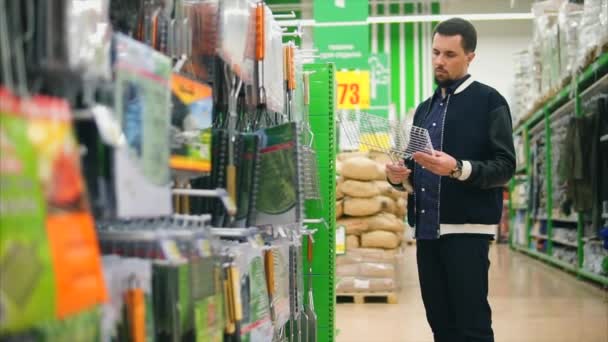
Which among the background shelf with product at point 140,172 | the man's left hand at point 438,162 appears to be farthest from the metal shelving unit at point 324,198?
the background shelf with product at point 140,172

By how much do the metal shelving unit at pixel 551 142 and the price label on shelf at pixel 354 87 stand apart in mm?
2412

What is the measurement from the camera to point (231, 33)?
72.9 inches

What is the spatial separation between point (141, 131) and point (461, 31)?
181 cm

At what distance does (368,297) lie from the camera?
6.62 metres

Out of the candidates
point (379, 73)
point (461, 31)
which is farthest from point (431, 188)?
point (379, 73)

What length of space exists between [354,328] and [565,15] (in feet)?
14.4

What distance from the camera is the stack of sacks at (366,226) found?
638 centimetres

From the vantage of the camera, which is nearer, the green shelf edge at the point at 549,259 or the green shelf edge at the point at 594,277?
the green shelf edge at the point at 594,277

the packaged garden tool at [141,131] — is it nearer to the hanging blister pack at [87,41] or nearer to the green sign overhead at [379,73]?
the hanging blister pack at [87,41]

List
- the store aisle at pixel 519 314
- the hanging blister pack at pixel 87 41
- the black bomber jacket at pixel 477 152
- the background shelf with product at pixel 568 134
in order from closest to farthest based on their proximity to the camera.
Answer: the hanging blister pack at pixel 87 41 < the black bomber jacket at pixel 477 152 < the store aisle at pixel 519 314 < the background shelf with product at pixel 568 134

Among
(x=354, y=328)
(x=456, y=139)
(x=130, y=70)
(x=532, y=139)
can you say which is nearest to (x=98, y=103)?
(x=130, y=70)

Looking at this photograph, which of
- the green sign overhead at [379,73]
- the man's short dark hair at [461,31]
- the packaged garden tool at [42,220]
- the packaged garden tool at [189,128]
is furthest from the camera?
the green sign overhead at [379,73]

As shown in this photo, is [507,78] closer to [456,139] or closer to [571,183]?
[571,183]

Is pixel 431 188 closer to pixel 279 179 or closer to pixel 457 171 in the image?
pixel 457 171
